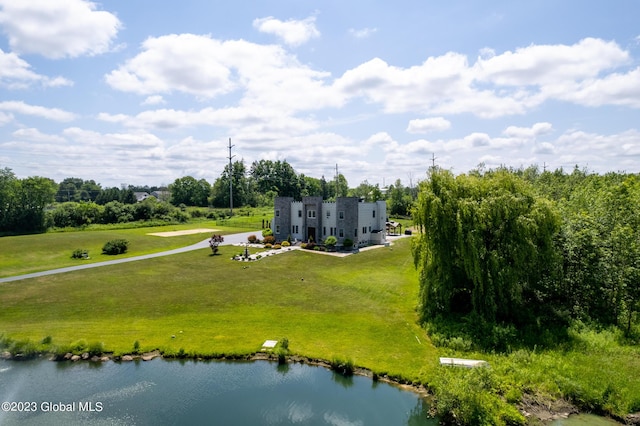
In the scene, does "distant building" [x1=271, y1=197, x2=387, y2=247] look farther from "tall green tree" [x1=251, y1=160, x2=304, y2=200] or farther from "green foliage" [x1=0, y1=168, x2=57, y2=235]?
"tall green tree" [x1=251, y1=160, x2=304, y2=200]

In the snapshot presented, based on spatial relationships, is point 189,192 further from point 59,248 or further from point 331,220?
point 331,220

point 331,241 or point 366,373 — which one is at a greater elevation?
point 331,241

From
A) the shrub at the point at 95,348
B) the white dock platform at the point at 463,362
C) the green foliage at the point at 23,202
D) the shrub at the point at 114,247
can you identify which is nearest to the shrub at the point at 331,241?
the shrub at the point at 114,247

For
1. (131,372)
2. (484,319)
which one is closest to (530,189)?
(484,319)

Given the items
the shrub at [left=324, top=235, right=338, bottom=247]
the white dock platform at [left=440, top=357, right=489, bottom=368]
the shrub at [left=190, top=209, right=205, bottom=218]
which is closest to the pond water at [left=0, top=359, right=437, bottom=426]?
the white dock platform at [left=440, top=357, right=489, bottom=368]

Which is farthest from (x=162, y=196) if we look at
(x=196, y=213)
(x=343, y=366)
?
(x=343, y=366)
